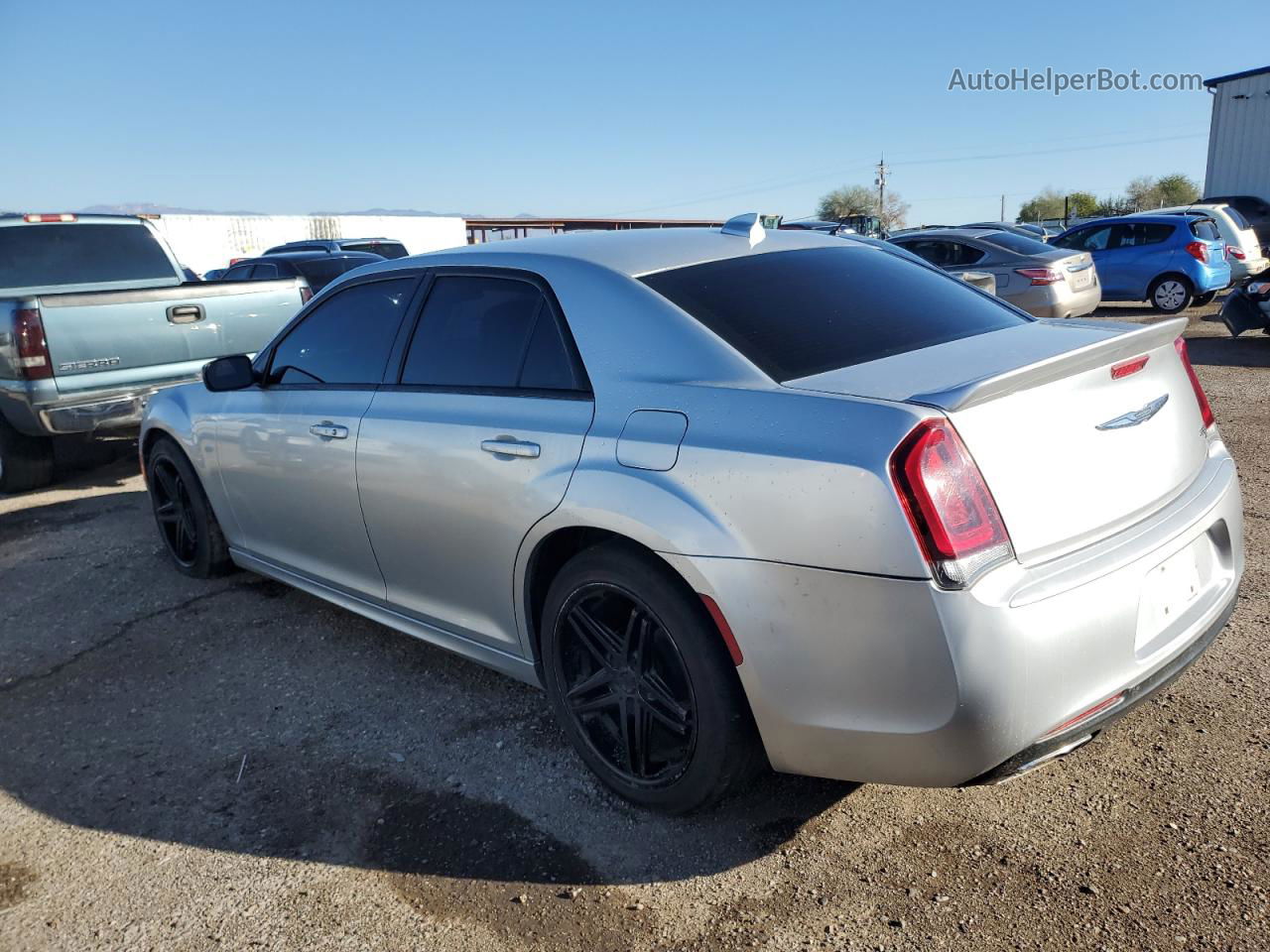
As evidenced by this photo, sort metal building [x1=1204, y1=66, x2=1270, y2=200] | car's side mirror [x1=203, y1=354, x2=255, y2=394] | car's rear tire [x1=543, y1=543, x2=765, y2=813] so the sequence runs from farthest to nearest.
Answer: metal building [x1=1204, y1=66, x2=1270, y2=200] < car's side mirror [x1=203, y1=354, x2=255, y2=394] < car's rear tire [x1=543, y1=543, x2=765, y2=813]

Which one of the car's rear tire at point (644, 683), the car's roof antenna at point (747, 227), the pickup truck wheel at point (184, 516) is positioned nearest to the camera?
the car's rear tire at point (644, 683)

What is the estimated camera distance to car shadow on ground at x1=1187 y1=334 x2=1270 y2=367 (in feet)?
33.8

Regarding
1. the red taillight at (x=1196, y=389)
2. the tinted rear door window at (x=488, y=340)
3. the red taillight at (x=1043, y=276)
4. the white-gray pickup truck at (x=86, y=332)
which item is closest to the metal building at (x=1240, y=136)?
the red taillight at (x=1043, y=276)

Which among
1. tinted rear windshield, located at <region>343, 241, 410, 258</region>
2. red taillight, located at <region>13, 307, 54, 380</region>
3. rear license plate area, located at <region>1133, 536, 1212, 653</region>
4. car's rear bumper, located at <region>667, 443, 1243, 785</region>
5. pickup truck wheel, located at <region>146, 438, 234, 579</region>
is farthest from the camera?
tinted rear windshield, located at <region>343, 241, 410, 258</region>

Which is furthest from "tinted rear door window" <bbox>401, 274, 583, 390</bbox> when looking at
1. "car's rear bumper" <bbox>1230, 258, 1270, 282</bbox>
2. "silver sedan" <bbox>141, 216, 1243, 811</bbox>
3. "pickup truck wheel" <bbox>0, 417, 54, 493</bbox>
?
"car's rear bumper" <bbox>1230, 258, 1270, 282</bbox>

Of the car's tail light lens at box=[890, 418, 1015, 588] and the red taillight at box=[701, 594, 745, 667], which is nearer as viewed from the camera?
the car's tail light lens at box=[890, 418, 1015, 588]

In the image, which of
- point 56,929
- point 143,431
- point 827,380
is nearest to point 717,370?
point 827,380

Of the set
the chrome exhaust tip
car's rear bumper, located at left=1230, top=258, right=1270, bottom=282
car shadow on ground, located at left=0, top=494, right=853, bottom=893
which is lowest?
car shadow on ground, located at left=0, top=494, right=853, bottom=893

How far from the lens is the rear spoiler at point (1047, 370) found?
2277mm

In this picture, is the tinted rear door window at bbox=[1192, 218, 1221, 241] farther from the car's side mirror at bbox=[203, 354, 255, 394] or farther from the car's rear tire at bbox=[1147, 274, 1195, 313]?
the car's side mirror at bbox=[203, 354, 255, 394]

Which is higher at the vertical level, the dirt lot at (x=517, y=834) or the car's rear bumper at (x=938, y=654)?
the car's rear bumper at (x=938, y=654)

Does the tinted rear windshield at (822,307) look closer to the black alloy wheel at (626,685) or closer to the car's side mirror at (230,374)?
the black alloy wheel at (626,685)

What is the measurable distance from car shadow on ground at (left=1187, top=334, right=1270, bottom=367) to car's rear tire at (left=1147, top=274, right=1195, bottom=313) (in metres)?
2.52

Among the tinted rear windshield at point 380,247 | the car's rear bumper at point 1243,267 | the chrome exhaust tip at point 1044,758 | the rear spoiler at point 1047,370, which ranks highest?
the tinted rear windshield at point 380,247
